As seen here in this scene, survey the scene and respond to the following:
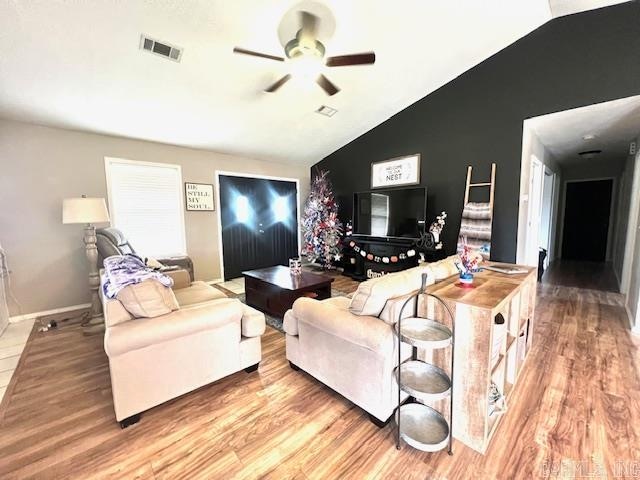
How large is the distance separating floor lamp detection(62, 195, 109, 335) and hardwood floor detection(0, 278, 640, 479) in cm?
70

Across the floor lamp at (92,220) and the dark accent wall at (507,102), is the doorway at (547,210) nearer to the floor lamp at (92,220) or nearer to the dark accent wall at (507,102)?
the dark accent wall at (507,102)

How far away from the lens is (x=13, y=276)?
3.21m

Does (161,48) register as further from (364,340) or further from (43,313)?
(43,313)

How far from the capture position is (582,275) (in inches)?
201

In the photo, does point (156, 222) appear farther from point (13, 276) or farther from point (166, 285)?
point (166, 285)

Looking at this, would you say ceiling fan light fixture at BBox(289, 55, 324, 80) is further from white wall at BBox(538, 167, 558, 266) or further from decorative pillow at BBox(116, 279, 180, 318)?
white wall at BBox(538, 167, 558, 266)

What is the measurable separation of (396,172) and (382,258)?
1560 mm

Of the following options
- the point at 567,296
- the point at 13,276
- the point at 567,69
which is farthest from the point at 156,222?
the point at 567,296

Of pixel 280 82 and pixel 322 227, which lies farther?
pixel 322 227

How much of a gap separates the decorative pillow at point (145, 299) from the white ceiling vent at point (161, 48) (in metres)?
2.20

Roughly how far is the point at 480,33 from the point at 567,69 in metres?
1.06

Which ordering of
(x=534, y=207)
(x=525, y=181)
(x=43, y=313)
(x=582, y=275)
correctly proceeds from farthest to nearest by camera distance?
(x=582, y=275), (x=534, y=207), (x=525, y=181), (x=43, y=313)

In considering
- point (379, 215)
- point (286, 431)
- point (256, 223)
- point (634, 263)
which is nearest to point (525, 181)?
point (634, 263)

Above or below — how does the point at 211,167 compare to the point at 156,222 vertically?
above
